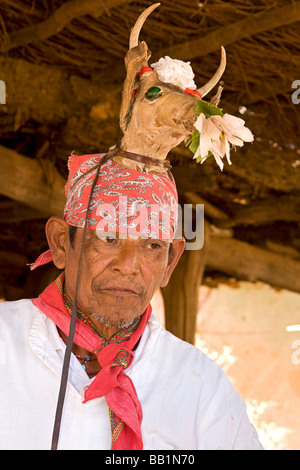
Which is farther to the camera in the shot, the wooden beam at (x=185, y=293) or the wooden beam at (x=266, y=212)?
the wooden beam at (x=266, y=212)

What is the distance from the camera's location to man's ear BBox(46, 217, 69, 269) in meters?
2.29

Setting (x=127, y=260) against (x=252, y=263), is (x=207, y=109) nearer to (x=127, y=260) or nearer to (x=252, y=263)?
(x=127, y=260)

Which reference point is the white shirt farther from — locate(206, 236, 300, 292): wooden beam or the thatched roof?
locate(206, 236, 300, 292): wooden beam

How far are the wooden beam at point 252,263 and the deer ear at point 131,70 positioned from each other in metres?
1.95

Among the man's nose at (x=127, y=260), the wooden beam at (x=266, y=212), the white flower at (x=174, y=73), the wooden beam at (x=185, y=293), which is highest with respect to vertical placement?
the white flower at (x=174, y=73)

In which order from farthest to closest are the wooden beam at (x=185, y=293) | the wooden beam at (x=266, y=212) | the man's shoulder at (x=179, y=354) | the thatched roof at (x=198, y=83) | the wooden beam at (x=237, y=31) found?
1. the wooden beam at (x=266, y=212)
2. the wooden beam at (x=185, y=293)
3. the thatched roof at (x=198, y=83)
4. the wooden beam at (x=237, y=31)
5. the man's shoulder at (x=179, y=354)

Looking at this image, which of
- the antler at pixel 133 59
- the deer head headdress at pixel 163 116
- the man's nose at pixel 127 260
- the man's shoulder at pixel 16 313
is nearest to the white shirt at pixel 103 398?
the man's shoulder at pixel 16 313

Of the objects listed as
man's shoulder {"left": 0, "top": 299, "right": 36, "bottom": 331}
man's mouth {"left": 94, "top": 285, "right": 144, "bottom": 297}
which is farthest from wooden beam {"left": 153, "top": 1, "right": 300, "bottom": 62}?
man's shoulder {"left": 0, "top": 299, "right": 36, "bottom": 331}

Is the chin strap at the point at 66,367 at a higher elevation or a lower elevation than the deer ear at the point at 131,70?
lower

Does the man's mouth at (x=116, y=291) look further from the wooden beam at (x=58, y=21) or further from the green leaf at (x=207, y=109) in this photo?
the wooden beam at (x=58, y=21)

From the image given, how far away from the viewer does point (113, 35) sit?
2.92m

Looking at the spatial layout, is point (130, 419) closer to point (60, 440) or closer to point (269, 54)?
point (60, 440)

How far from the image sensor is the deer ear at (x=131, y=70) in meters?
2.03
